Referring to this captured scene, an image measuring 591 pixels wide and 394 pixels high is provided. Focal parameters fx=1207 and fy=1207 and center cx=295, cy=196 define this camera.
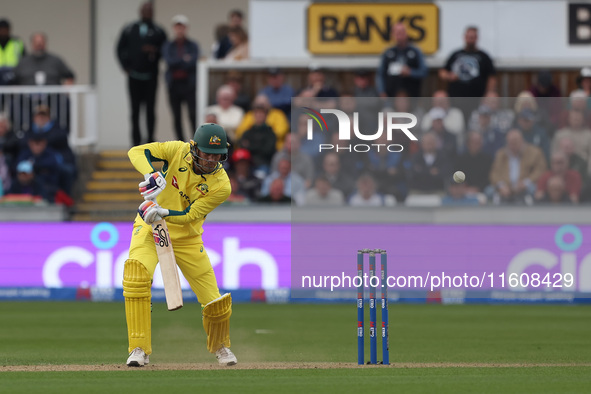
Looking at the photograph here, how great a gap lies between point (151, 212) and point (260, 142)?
356 inches

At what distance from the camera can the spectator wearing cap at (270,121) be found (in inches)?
750

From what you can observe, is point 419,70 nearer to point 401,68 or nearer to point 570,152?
point 401,68

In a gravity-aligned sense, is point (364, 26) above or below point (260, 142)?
above

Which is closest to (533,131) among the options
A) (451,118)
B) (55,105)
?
(451,118)

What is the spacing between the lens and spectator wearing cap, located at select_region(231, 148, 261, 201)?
18.6 metres

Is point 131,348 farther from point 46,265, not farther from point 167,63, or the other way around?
point 167,63

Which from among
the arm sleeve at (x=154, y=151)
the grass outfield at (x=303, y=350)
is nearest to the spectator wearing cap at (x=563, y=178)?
the grass outfield at (x=303, y=350)

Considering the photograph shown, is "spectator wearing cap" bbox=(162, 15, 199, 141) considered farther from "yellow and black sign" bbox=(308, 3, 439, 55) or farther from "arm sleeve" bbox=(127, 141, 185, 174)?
"arm sleeve" bbox=(127, 141, 185, 174)

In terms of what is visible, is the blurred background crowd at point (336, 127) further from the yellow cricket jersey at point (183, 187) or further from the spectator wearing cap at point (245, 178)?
the yellow cricket jersey at point (183, 187)

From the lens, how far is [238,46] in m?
21.0

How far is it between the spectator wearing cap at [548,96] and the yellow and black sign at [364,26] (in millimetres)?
2074

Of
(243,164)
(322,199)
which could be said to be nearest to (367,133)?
(322,199)

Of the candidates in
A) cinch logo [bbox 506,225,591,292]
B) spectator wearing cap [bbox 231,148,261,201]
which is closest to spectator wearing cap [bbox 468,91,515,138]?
cinch logo [bbox 506,225,591,292]

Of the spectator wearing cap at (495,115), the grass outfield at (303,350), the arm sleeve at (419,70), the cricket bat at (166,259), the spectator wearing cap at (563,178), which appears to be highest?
the arm sleeve at (419,70)
